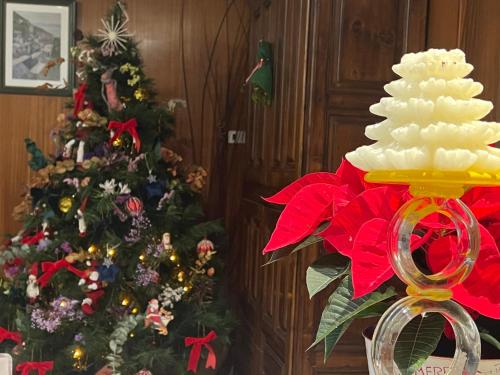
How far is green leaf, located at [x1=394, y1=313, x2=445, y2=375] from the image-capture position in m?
0.49

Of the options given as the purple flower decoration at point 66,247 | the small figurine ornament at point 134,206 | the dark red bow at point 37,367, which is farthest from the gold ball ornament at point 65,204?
the dark red bow at point 37,367

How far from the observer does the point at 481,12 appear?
6.42ft

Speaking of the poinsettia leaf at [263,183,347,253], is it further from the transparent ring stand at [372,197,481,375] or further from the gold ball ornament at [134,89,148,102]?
the gold ball ornament at [134,89,148,102]

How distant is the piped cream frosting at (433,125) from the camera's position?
1.40 feet

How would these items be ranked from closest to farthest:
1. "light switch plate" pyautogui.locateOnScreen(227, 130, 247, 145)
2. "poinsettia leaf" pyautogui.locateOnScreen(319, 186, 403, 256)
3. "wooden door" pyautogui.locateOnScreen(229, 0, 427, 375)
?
"poinsettia leaf" pyautogui.locateOnScreen(319, 186, 403, 256)
"wooden door" pyautogui.locateOnScreen(229, 0, 427, 375)
"light switch plate" pyautogui.locateOnScreen(227, 130, 247, 145)

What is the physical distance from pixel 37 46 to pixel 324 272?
10.2ft

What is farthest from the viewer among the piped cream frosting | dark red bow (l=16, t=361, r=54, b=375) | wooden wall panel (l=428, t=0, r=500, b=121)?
dark red bow (l=16, t=361, r=54, b=375)

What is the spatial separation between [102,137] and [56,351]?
0.91 meters

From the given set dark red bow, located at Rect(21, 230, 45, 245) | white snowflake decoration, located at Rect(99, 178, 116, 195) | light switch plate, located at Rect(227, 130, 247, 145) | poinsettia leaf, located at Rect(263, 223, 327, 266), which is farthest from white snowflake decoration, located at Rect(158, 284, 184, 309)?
poinsettia leaf, located at Rect(263, 223, 327, 266)

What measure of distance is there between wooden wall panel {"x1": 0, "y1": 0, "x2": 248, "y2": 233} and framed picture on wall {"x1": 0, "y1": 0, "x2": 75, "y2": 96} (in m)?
0.06

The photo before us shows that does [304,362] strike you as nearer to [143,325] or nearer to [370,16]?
[143,325]

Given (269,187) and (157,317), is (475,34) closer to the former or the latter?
(269,187)

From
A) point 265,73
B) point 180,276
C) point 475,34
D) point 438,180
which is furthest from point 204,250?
point 438,180

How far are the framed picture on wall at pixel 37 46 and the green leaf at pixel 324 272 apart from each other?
115 inches
